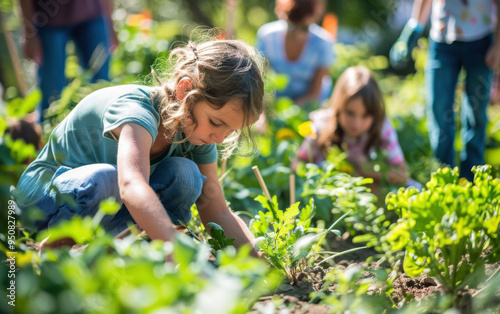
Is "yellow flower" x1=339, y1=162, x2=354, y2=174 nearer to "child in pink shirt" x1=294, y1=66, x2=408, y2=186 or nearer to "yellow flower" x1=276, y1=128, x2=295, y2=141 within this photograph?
"child in pink shirt" x1=294, y1=66, x2=408, y2=186

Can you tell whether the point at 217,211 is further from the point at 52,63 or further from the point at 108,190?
the point at 52,63

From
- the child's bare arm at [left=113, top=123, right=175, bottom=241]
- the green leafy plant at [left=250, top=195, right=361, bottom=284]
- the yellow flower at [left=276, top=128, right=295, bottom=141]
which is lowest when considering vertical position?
the yellow flower at [left=276, top=128, right=295, bottom=141]

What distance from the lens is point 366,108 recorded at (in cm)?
298

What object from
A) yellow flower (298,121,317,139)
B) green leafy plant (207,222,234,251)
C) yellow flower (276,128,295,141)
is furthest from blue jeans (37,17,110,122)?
green leafy plant (207,222,234,251)

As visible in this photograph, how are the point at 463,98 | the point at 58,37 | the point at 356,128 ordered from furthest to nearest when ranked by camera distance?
the point at 58,37
the point at 356,128
the point at 463,98

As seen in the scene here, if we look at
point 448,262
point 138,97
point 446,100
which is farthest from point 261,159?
point 448,262

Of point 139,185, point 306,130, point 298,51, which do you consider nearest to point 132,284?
→ point 139,185

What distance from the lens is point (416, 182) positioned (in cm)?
285

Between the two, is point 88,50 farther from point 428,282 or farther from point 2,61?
point 428,282

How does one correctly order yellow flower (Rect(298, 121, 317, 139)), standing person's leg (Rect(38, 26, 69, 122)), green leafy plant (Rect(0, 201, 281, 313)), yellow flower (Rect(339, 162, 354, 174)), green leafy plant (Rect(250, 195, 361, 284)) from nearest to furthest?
green leafy plant (Rect(0, 201, 281, 313)) → green leafy plant (Rect(250, 195, 361, 284)) → yellow flower (Rect(339, 162, 354, 174)) → yellow flower (Rect(298, 121, 317, 139)) → standing person's leg (Rect(38, 26, 69, 122))

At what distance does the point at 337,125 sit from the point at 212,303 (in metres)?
2.36

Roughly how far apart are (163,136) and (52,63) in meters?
1.91

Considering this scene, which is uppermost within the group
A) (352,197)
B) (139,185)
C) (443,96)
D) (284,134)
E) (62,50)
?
(139,185)

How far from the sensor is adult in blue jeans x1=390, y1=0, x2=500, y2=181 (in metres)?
2.70
